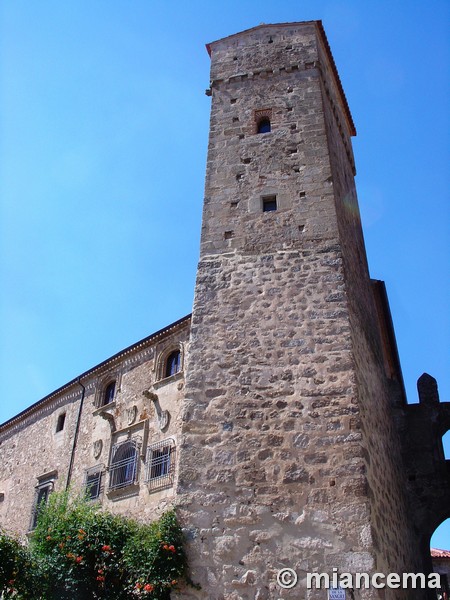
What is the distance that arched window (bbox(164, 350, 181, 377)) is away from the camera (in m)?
15.0

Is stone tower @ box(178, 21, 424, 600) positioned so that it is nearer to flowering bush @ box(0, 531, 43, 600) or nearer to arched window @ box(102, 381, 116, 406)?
flowering bush @ box(0, 531, 43, 600)

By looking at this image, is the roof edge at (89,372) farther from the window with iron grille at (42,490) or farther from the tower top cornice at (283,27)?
the tower top cornice at (283,27)

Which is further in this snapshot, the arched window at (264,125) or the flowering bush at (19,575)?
the arched window at (264,125)

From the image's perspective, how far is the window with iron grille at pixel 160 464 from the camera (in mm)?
13250

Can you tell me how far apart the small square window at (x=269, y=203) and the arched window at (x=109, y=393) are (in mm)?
8538

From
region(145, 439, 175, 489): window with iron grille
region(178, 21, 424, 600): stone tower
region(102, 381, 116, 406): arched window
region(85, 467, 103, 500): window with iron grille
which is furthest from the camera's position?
region(102, 381, 116, 406): arched window

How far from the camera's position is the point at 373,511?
293 inches

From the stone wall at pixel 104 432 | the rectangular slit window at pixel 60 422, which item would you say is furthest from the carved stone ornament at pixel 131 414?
the rectangular slit window at pixel 60 422

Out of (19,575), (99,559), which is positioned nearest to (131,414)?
(19,575)

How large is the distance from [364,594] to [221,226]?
19.0ft

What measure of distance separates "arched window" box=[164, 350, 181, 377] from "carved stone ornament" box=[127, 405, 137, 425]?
1.20 meters

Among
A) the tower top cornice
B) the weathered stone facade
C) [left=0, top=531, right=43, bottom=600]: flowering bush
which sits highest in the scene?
the tower top cornice

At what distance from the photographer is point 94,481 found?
15445 millimetres

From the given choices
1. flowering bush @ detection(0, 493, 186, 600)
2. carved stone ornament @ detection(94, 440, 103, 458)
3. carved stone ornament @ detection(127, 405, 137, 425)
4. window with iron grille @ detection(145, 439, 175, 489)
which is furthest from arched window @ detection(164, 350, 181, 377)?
flowering bush @ detection(0, 493, 186, 600)
